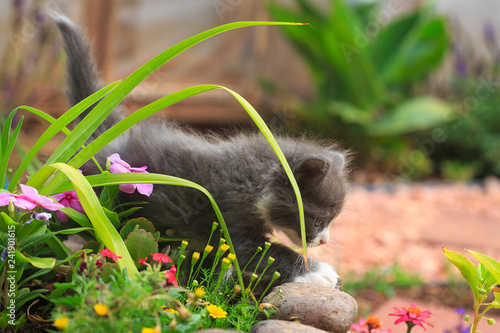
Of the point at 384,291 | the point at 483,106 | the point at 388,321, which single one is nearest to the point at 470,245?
the point at 384,291

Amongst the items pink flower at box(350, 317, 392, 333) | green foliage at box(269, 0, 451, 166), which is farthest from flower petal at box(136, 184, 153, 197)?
green foliage at box(269, 0, 451, 166)

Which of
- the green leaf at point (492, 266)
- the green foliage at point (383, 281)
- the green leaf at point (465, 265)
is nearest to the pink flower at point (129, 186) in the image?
the green leaf at point (465, 265)

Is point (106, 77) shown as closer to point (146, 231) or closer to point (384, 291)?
point (384, 291)

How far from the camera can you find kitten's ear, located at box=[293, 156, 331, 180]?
5.28 feet

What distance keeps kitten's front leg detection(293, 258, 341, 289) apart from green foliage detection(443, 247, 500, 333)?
0.38 m

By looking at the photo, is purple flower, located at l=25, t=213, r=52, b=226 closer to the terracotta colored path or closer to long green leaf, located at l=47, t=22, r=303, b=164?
long green leaf, located at l=47, t=22, r=303, b=164

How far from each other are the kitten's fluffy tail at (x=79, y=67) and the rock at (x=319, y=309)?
104 cm

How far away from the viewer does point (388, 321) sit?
92.7 inches

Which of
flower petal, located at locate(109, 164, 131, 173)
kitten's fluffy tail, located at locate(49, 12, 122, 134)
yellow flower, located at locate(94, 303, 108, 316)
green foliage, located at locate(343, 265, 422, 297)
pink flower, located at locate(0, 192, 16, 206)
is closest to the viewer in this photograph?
A: yellow flower, located at locate(94, 303, 108, 316)

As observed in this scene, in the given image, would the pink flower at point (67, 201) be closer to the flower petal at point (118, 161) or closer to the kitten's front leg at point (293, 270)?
the flower petal at point (118, 161)

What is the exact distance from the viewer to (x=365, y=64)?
17.9 ft

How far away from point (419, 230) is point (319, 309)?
307 cm

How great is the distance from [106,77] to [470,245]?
383cm

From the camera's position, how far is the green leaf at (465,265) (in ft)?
4.97
